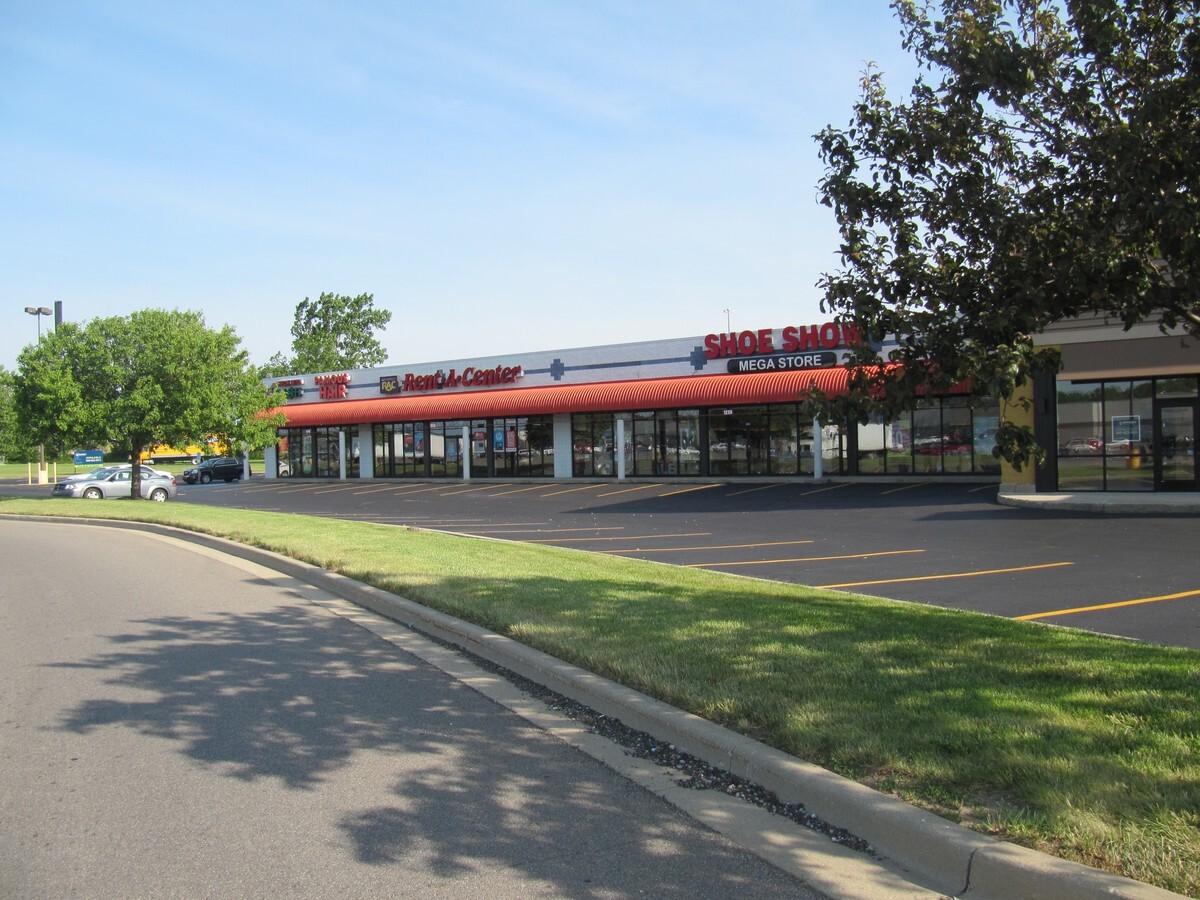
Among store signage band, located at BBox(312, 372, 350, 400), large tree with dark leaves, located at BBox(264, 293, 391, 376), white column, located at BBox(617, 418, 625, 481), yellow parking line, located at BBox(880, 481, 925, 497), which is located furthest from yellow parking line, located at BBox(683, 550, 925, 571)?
large tree with dark leaves, located at BBox(264, 293, 391, 376)

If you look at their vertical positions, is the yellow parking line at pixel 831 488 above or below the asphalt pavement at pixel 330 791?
above

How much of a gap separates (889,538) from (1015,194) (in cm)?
1041

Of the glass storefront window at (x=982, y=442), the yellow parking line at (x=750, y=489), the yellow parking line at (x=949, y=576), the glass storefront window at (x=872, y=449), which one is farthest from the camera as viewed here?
the glass storefront window at (x=872, y=449)

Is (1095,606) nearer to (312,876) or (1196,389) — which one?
(312,876)

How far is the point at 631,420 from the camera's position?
36812 mm

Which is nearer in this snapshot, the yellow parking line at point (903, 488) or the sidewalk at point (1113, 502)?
the sidewalk at point (1113, 502)

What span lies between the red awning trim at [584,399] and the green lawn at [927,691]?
18.2 metres

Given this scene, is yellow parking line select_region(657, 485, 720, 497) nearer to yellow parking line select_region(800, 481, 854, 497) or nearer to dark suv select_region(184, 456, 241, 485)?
yellow parking line select_region(800, 481, 854, 497)

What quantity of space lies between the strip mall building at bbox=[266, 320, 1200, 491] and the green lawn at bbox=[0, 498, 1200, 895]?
34.1 ft

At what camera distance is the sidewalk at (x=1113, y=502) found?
18891 millimetres

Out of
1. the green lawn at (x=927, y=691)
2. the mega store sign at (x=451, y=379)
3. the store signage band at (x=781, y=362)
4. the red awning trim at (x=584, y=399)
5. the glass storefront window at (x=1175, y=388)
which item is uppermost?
the mega store sign at (x=451, y=379)

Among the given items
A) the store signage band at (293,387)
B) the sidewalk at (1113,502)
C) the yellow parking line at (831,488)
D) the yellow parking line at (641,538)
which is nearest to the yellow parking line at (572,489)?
the yellow parking line at (831,488)

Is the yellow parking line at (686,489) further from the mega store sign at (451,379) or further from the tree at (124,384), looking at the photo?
the tree at (124,384)

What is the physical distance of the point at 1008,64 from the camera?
602 cm
